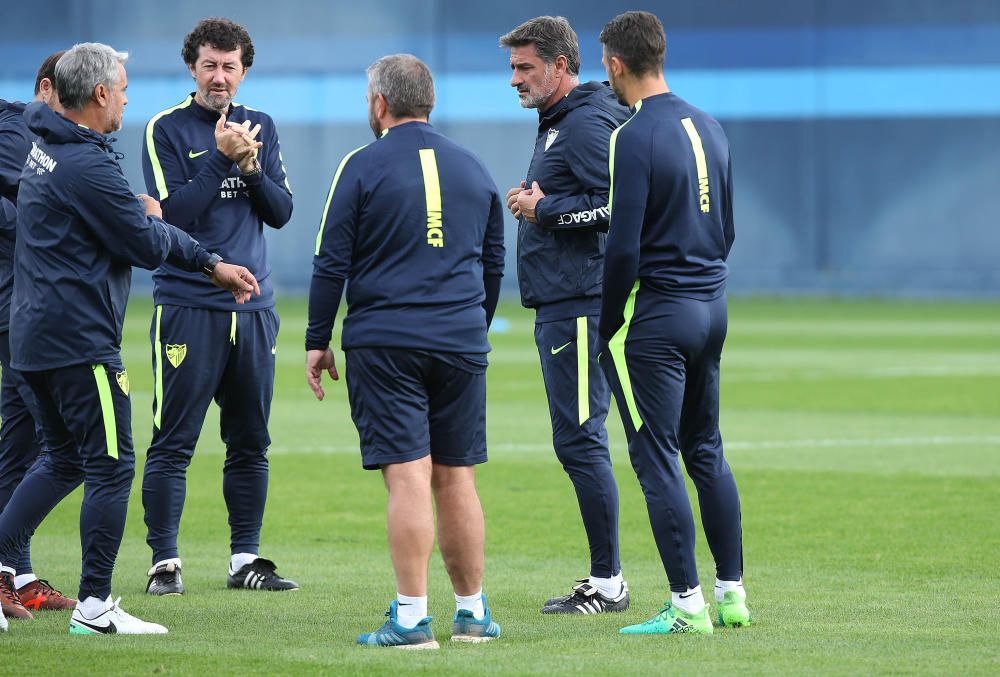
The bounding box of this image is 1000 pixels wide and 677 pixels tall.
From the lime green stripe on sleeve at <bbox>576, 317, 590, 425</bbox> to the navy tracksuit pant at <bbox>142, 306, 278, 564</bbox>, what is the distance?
1611 mm

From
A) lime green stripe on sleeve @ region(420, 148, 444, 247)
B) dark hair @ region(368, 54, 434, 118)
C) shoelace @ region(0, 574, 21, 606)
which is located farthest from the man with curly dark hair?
lime green stripe on sleeve @ region(420, 148, 444, 247)

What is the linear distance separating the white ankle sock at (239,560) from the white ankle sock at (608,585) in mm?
1682

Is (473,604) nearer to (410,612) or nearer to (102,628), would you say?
(410,612)

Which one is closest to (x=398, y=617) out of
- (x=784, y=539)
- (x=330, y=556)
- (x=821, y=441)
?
(x=330, y=556)

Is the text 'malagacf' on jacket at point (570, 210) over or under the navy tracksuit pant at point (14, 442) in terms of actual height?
over

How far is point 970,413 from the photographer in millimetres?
15109

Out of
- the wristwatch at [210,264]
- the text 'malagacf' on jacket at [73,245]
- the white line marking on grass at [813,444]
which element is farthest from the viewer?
the white line marking on grass at [813,444]

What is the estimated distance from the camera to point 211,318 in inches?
296

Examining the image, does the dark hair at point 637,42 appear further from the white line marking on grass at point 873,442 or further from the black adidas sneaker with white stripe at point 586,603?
the white line marking on grass at point 873,442

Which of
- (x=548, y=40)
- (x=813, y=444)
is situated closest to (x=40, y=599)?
(x=548, y=40)

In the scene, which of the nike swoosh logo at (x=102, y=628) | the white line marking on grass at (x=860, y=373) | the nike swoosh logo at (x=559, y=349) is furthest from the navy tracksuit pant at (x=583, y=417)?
the white line marking on grass at (x=860, y=373)

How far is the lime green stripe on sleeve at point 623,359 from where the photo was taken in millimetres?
6105

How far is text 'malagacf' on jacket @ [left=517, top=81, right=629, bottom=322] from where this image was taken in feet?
22.7

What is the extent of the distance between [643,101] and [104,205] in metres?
2.11
